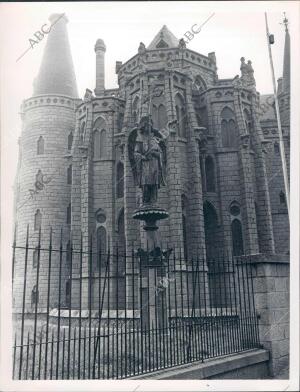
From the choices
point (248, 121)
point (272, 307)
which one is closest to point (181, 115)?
point (248, 121)

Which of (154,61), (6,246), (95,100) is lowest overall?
(6,246)

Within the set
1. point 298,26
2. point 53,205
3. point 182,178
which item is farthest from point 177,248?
point 298,26

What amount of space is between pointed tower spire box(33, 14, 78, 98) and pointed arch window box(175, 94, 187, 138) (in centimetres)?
992

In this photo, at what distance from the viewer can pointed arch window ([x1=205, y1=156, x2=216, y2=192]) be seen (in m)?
23.0

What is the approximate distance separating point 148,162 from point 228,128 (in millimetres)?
14680

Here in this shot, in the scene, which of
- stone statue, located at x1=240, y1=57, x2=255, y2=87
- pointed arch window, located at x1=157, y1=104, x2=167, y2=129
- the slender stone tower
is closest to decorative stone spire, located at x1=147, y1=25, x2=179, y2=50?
stone statue, located at x1=240, y1=57, x2=255, y2=87

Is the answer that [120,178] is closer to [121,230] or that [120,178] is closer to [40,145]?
[121,230]

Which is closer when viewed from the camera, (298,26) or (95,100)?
(298,26)

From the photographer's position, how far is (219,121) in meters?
23.2

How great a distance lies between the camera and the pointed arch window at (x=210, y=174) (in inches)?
905

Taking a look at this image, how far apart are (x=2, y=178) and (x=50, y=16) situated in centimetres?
359

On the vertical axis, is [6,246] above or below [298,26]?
below

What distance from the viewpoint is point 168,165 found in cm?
2039

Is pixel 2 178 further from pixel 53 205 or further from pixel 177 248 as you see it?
pixel 53 205
